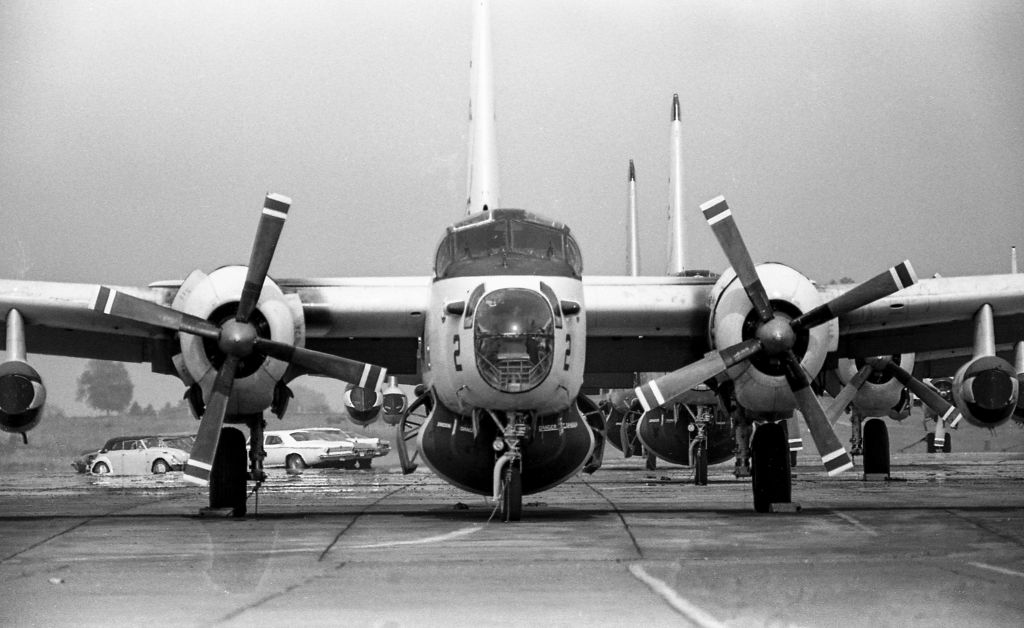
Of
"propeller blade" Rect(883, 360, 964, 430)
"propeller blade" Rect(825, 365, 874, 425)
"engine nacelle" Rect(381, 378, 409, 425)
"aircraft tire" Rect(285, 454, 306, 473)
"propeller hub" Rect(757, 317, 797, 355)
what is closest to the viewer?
"propeller hub" Rect(757, 317, 797, 355)

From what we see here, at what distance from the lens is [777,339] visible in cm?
1764

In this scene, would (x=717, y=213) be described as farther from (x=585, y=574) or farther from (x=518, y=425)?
(x=585, y=574)

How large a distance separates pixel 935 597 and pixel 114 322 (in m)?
14.0

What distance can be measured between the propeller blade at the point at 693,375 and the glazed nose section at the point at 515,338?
275cm

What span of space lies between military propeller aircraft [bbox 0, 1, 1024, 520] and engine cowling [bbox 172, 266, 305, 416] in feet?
0.08

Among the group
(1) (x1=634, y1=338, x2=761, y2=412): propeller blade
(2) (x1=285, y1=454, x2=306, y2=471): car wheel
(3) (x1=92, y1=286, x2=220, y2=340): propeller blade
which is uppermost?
(3) (x1=92, y1=286, x2=220, y2=340): propeller blade

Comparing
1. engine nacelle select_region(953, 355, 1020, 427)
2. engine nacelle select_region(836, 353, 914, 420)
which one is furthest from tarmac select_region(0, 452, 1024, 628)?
engine nacelle select_region(836, 353, 914, 420)

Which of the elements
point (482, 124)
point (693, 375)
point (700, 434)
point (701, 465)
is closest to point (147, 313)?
point (482, 124)

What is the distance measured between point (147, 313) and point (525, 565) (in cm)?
862

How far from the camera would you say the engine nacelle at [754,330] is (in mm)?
18250

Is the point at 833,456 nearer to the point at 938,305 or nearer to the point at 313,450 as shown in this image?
the point at 938,305

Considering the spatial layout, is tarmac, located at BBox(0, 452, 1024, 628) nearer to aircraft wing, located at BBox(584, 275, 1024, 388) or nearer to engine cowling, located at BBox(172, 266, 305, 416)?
engine cowling, located at BBox(172, 266, 305, 416)

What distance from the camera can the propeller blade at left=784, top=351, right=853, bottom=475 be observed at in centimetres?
1811

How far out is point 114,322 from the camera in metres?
19.4
